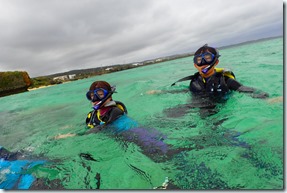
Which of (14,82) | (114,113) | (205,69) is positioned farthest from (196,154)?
(14,82)

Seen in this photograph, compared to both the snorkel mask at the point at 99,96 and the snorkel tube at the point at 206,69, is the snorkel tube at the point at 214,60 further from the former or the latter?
the snorkel mask at the point at 99,96

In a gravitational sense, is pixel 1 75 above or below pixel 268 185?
above

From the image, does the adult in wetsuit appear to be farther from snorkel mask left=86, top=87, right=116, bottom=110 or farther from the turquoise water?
snorkel mask left=86, top=87, right=116, bottom=110

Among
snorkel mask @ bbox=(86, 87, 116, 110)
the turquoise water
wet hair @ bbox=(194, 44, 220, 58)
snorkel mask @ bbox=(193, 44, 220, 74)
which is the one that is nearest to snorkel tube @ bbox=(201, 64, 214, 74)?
snorkel mask @ bbox=(193, 44, 220, 74)

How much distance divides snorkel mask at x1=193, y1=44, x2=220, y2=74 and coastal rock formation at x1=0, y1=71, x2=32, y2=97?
49.3m

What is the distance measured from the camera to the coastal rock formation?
159 ft

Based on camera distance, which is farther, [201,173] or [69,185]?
[69,185]

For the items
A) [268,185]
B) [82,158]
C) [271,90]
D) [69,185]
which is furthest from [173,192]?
[271,90]

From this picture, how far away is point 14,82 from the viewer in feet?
166

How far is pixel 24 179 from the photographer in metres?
3.63

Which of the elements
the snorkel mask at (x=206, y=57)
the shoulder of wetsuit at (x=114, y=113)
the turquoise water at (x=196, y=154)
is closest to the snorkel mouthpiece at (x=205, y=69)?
the snorkel mask at (x=206, y=57)

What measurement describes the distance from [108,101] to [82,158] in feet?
5.37

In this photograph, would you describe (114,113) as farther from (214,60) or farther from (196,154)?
(214,60)

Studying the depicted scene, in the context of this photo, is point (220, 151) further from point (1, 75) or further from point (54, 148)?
point (1, 75)
